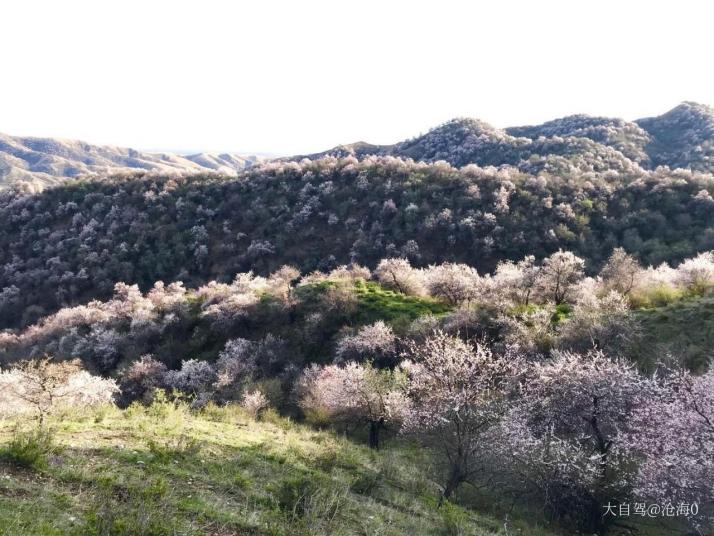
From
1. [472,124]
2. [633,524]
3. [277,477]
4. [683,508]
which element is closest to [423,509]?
[277,477]

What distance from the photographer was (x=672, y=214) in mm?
74938

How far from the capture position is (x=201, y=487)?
12.1 metres

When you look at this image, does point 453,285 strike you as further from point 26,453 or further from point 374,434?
point 26,453

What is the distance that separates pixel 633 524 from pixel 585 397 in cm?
614

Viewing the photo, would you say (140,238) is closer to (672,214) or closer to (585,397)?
(585,397)

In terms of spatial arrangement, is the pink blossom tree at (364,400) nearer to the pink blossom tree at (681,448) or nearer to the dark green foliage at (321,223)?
the pink blossom tree at (681,448)

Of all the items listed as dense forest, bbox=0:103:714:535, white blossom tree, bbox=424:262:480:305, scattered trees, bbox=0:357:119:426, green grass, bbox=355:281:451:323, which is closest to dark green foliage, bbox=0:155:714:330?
dense forest, bbox=0:103:714:535

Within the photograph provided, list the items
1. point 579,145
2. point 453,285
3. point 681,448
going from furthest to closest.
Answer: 1. point 579,145
2. point 453,285
3. point 681,448

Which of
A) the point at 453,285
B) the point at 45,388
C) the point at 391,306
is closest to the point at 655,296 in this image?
the point at 453,285

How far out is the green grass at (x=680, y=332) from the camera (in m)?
27.6

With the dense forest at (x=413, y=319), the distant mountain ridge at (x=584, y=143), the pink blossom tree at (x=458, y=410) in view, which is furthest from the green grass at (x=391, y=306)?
the distant mountain ridge at (x=584, y=143)

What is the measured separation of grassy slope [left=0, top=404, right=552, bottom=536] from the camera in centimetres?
873

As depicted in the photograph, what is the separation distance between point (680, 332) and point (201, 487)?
33.2m

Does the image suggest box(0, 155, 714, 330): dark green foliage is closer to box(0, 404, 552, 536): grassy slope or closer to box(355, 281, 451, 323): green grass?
box(355, 281, 451, 323): green grass
